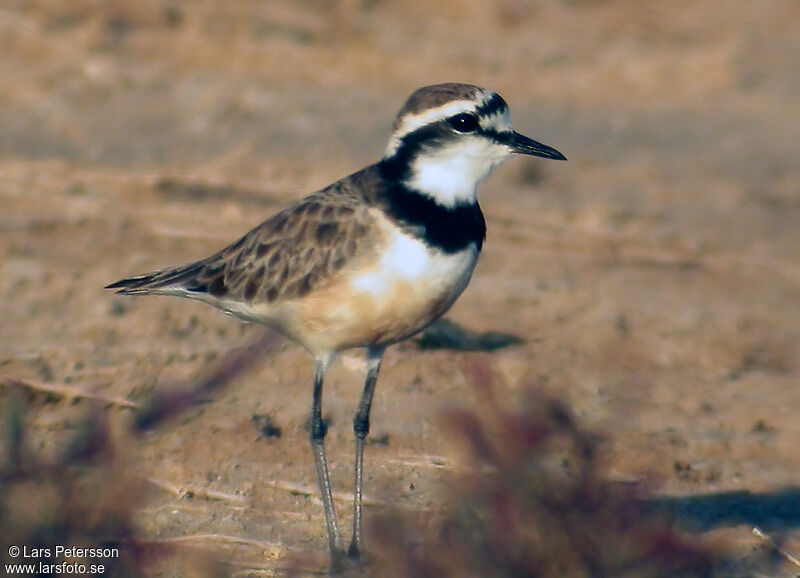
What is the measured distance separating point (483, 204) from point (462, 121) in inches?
163

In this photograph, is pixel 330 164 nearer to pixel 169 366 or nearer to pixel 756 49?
pixel 169 366

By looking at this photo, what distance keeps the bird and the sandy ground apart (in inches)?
32.0

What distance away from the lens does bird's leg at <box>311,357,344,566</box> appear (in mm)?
5238

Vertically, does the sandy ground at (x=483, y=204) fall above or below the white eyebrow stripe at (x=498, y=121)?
below

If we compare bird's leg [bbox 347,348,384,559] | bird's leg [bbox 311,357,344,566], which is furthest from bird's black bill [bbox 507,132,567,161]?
bird's leg [bbox 311,357,344,566]

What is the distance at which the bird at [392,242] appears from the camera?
4.93 m

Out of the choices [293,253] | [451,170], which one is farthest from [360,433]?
[451,170]

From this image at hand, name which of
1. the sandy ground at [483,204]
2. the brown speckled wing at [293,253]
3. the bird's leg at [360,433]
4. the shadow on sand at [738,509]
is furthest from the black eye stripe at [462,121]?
the shadow on sand at [738,509]

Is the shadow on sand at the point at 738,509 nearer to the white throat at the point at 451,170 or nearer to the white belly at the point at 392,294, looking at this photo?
the white belly at the point at 392,294

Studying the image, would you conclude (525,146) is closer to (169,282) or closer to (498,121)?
(498,121)

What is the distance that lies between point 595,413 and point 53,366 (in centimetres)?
287

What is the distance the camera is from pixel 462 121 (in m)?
5.04

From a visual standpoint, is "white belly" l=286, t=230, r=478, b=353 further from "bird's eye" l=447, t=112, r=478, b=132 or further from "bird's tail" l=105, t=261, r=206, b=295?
"bird's tail" l=105, t=261, r=206, b=295

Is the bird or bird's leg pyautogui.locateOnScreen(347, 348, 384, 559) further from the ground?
the bird
